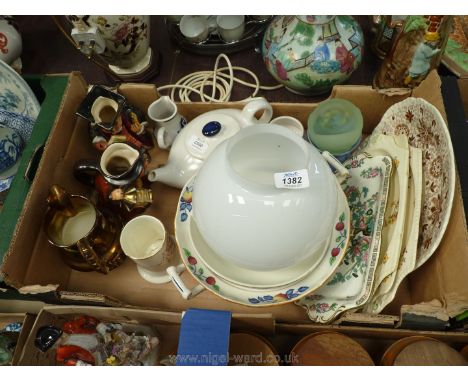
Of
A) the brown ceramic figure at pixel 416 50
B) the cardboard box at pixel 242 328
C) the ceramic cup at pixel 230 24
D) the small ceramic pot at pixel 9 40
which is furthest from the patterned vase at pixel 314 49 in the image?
the small ceramic pot at pixel 9 40

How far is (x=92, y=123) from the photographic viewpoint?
0.82 metres

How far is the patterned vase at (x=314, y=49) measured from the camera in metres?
0.86

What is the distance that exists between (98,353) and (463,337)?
0.66 meters

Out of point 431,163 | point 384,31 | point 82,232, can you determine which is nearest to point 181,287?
point 82,232

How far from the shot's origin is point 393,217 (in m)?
0.65

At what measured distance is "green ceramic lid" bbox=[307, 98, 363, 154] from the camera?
796mm

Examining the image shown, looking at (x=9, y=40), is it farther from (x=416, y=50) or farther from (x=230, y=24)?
(x=416, y=50)

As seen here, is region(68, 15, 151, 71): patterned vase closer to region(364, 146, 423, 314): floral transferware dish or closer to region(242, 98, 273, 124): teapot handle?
region(242, 98, 273, 124): teapot handle

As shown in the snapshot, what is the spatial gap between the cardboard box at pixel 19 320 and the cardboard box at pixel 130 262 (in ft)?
0.20

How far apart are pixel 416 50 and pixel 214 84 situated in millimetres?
504

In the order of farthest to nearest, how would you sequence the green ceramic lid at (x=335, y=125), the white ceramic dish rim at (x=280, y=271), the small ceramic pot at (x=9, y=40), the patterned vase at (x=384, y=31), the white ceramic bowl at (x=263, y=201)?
the small ceramic pot at (x=9, y=40), the patterned vase at (x=384, y=31), the green ceramic lid at (x=335, y=125), the white ceramic dish rim at (x=280, y=271), the white ceramic bowl at (x=263, y=201)

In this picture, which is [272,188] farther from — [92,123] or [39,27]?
[39,27]

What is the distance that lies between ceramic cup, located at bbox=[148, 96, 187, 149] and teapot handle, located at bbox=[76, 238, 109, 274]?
0.26 m

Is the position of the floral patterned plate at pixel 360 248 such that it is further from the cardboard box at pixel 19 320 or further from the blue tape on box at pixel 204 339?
A: the cardboard box at pixel 19 320
